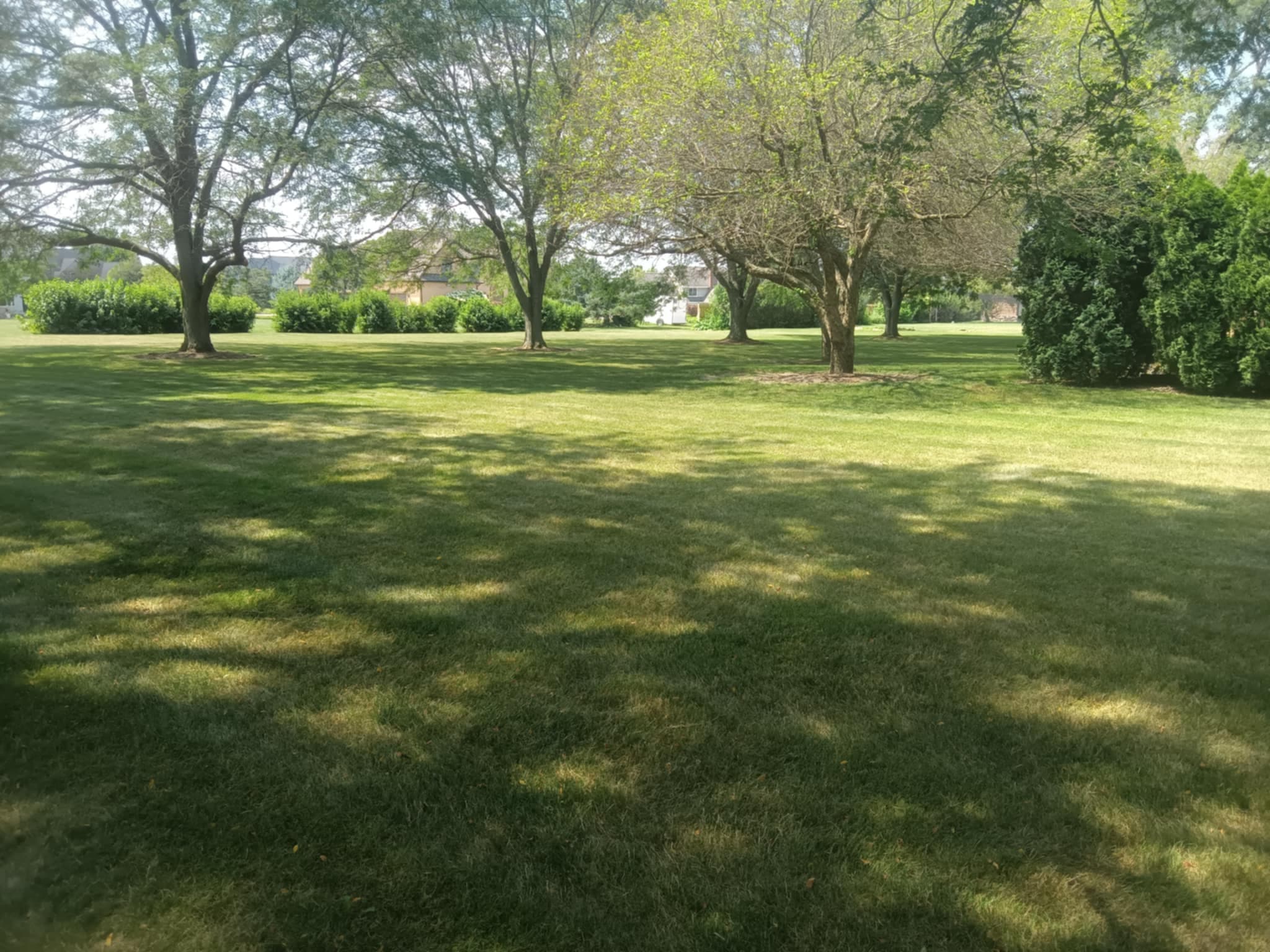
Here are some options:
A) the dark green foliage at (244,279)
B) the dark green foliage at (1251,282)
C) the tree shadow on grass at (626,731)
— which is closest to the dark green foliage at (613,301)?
the dark green foliage at (244,279)

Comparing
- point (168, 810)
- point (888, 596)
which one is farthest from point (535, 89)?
point (168, 810)

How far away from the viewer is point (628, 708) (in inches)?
129

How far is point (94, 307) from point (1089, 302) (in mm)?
37505

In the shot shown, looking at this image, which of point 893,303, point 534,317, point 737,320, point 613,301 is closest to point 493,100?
point 534,317

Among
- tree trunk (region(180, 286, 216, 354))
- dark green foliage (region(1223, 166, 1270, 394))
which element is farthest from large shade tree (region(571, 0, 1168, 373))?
tree trunk (region(180, 286, 216, 354))

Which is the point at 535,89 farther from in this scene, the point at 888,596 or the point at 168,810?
the point at 168,810

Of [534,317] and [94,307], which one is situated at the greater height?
[94,307]

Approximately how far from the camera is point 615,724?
10.4 ft

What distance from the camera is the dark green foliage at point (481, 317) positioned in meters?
51.3

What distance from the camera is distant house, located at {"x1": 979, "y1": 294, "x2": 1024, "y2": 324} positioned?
269 ft

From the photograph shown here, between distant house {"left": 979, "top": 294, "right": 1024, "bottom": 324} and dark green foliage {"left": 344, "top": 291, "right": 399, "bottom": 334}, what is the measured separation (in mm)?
53951

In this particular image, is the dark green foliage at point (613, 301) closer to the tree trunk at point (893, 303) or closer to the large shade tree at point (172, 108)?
the tree trunk at point (893, 303)

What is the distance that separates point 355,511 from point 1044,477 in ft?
18.1

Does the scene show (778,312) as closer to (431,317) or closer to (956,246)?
(431,317)
